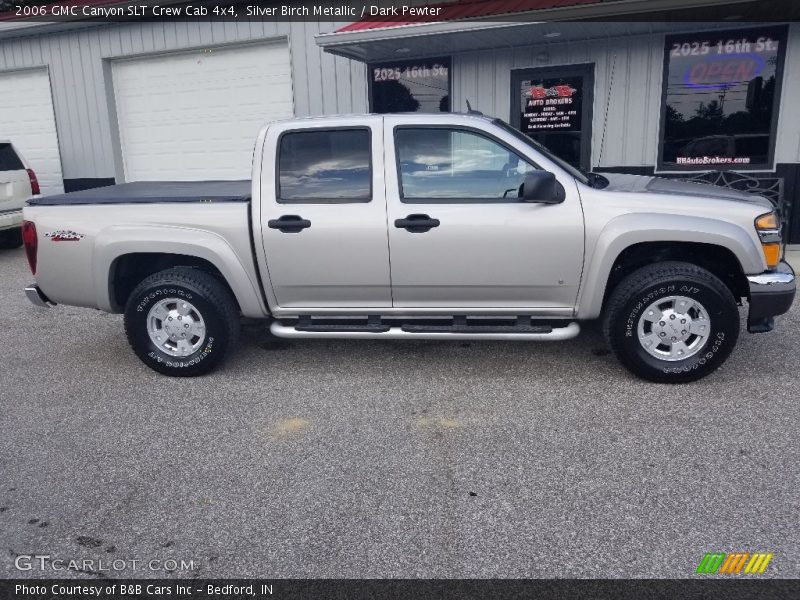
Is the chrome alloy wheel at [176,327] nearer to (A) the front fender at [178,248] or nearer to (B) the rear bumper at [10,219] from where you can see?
(A) the front fender at [178,248]

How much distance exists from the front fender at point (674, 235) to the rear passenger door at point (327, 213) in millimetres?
1527

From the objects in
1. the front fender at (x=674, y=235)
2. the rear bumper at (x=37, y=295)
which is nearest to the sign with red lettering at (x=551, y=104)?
the front fender at (x=674, y=235)

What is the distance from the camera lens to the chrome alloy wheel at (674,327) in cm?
459

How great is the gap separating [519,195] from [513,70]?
5850 millimetres

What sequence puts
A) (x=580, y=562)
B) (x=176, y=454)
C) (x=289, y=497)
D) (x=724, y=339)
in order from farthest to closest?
1. (x=724, y=339)
2. (x=176, y=454)
3. (x=289, y=497)
4. (x=580, y=562)

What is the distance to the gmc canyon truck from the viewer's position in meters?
4.55

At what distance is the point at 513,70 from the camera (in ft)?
32.0

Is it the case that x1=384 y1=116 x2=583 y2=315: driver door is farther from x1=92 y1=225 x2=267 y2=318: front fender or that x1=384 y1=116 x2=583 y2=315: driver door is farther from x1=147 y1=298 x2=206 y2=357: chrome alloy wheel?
x1=147 y1=298 x2=206 y2=357: chrome alloy wheel

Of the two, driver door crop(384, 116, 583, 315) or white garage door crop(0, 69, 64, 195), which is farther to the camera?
white garage door crop(0, 69, 64, 195)

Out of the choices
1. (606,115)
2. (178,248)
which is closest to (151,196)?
(178,248)

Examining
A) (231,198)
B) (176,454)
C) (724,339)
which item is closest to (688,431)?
(724,339)

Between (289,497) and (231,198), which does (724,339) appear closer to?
(289,497)

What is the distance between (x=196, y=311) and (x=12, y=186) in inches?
257

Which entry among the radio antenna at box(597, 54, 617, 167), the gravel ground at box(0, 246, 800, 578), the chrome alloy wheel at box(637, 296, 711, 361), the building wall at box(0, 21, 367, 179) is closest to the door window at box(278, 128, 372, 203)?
the gravel ground at box(0, 246, 800, 578)
